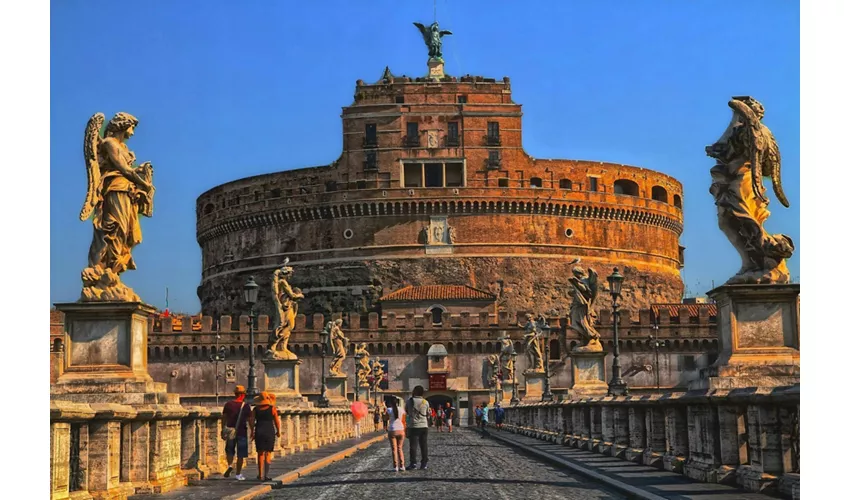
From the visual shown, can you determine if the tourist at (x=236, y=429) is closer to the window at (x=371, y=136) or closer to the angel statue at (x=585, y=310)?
the angel statue at (x=585, y=310)

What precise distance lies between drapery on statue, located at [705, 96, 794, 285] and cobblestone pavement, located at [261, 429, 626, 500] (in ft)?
8.15

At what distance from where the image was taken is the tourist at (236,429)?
12812 mm

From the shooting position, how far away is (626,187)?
78.4 metres

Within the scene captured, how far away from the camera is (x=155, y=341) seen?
67312mm

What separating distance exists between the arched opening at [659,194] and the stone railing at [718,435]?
65.6 metres

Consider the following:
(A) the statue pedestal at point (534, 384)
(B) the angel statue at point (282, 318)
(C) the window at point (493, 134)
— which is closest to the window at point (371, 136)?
(C) the window at point (493, 134)

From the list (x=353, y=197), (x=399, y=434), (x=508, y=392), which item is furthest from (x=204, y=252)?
(x=399, y=434)

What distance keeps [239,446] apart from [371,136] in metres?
62.3

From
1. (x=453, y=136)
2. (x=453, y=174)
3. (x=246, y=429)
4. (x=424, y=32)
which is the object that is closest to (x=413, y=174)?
(x=453, y=174)

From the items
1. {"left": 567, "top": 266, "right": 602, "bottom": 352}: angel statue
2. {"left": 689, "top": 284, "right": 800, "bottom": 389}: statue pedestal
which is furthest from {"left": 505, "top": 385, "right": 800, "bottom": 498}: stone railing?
{"left": 567, "top": 266, "right": 602, "bottom": 352}: angel statue

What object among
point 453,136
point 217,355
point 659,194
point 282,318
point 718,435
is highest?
point 453,136

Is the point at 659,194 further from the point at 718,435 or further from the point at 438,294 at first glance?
the point at 718,435
